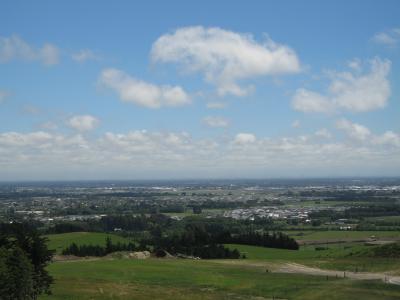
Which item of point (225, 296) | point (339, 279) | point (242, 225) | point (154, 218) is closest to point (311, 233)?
point (242, 225)

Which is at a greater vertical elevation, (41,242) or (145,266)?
(41,242)

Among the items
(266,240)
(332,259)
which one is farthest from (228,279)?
(266,240)

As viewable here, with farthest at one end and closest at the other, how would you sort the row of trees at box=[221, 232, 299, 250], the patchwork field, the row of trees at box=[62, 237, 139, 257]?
the row of trees at box=[221, 232, 299, 250] < the row of trees at box=[62, 237, 139, 257] < the patchwork field

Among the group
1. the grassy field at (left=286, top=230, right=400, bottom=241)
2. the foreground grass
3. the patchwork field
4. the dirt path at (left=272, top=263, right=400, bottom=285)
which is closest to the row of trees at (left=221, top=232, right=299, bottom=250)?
the grassy field at (left=286, top=230, right=400, bottom=241)

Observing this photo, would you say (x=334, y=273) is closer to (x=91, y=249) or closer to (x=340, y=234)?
(x=91, y=249)

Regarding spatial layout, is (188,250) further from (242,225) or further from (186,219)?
(186,219)

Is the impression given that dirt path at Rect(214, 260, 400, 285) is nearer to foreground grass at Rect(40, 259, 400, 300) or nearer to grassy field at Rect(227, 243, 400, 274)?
grassy field at Rect(227, 243, 400, 274)
